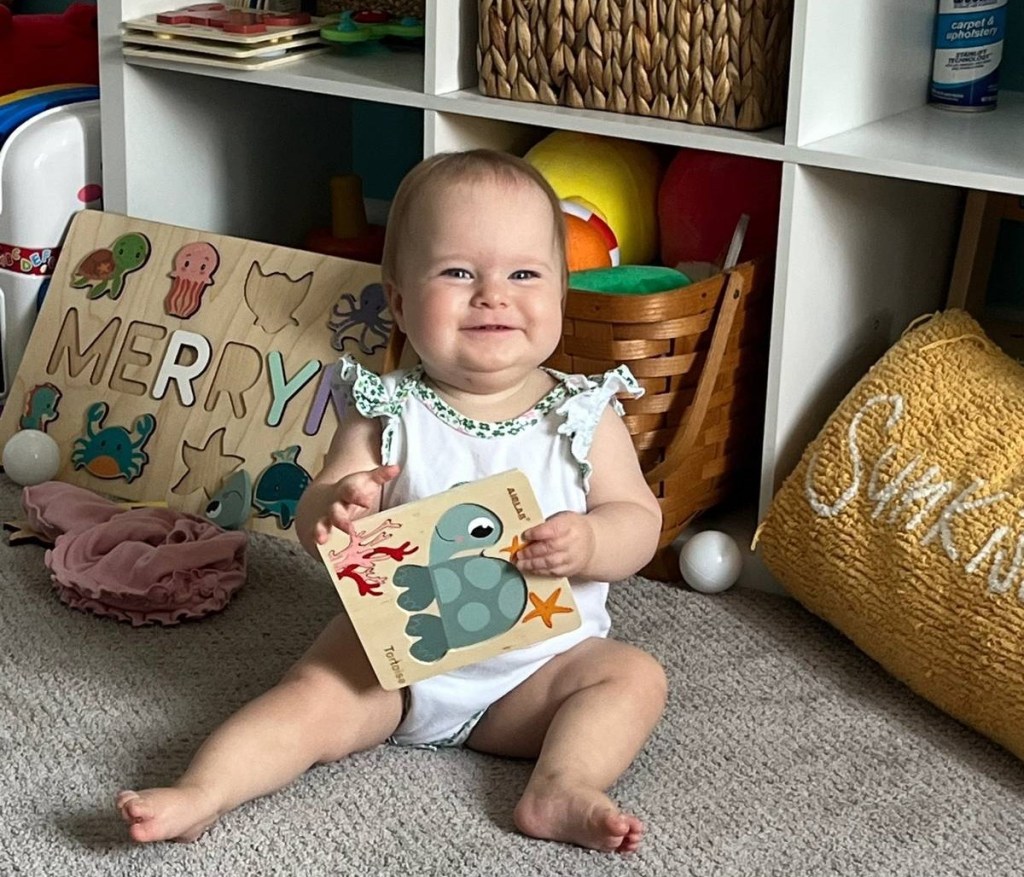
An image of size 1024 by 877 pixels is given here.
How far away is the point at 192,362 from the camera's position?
1.60 metres

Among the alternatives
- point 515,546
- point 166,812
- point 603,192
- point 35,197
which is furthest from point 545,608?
point 35,197

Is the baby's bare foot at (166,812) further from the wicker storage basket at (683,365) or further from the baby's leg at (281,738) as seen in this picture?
the wicker storage basket at (683,365)

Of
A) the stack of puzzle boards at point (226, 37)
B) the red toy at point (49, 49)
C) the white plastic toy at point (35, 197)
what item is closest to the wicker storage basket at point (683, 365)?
the stack of puzzle boards at point (226, 37)

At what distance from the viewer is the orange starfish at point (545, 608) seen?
1131 millimetres

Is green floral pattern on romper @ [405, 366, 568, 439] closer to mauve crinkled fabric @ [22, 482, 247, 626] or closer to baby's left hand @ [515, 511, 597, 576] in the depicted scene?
baby's left hand @ [515, 511, 597, 576]

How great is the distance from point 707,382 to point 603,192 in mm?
242

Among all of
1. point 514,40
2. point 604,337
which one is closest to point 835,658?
point 604,337

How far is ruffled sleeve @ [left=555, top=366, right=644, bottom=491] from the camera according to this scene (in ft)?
3.88

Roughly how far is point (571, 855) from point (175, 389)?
2.44ft

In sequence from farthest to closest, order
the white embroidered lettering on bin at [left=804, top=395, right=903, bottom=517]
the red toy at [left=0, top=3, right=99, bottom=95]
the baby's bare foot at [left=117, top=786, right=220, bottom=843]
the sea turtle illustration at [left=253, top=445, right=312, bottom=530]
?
1. the red toy at [left=0, top=3, right=99, bottom=95]
2. the sea turtle illustration at [left=253, top=445, right=312, bottom=530]
3. the white embroidered lettering on bin at [left=804, top=395, right=903, bottom=517]
4. the baby's bare foot at [left=117, top=786, right=220, bottom=843]

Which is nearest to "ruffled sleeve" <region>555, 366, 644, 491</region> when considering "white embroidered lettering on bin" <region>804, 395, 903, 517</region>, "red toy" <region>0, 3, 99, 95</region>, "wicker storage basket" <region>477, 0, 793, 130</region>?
"white embroidered lettering on bin" <region>804, 395, 903, 517</region>

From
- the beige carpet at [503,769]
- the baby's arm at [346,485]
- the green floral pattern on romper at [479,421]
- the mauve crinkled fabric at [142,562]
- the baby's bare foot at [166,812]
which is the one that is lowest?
the beige carpet at [503,769]

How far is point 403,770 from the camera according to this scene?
115 centimetres

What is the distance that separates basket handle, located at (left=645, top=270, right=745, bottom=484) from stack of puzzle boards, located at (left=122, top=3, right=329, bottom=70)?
0.53m
